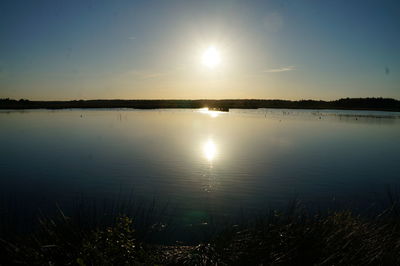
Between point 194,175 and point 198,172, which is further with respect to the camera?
point 198,172

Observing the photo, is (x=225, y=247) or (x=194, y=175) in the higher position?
(x=225, y=247)

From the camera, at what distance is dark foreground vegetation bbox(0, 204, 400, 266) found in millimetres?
6475

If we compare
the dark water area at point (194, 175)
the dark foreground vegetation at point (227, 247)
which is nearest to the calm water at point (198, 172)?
the dark water area at point (194, 175)

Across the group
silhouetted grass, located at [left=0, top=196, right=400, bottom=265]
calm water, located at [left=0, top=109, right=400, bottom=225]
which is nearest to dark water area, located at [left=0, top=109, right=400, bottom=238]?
calm water, located at [left=0, top=109, right=400, bottom=225]

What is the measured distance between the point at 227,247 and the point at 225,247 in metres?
0.06

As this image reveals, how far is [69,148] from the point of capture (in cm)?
2869

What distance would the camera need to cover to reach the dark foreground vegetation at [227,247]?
6.47 meters

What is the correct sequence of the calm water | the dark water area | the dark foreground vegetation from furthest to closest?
1. the calm water
2. the dark water area
3. the dark foreground vegetation

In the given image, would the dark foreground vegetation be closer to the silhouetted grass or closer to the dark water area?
the silhouetted grass

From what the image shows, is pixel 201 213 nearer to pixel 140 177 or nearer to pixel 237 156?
pixel 140 177

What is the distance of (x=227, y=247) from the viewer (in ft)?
26.3

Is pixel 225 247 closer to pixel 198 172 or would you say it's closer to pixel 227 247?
pixel 227 247

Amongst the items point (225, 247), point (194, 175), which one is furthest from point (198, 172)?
point (225, 247)

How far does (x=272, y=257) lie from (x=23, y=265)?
18.2 feet
